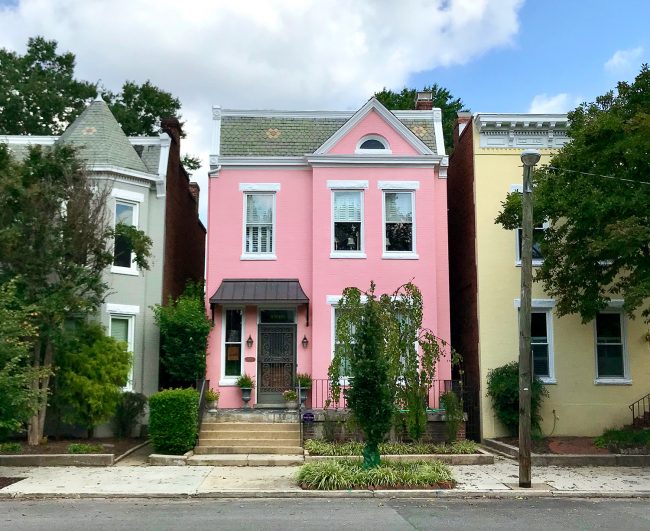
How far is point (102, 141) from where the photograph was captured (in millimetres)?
19938

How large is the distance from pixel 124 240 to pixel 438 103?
22.5 metres

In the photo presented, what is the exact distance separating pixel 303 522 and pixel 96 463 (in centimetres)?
701

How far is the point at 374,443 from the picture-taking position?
13.2 meters

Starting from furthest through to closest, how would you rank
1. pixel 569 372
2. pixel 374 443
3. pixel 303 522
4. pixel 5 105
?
pixel 5 105 < pixel 569 372 < pixel 374 443 < pixel 303 522

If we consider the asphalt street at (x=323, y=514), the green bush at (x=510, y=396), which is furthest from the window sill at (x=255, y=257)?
the asphalt street at (x=323, y=514)

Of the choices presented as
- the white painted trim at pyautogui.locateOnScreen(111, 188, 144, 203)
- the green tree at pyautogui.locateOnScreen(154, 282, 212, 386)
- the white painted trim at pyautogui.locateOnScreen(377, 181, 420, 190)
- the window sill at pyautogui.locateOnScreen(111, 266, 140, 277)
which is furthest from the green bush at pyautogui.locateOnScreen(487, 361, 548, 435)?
the white painted trim at pyautogui.locateOnScreen(111, 188, 144, 203)

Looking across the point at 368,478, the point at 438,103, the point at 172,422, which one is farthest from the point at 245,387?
the point at 438,103

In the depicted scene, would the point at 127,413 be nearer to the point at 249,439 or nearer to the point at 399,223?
the point at 249,439

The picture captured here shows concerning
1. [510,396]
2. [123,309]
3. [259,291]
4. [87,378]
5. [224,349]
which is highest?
[259,291]

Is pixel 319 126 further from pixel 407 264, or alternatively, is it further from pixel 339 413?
pixel 339 413

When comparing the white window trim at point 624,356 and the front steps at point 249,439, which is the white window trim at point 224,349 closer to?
the front steps at point 249,439

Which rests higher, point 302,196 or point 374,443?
point 302,196

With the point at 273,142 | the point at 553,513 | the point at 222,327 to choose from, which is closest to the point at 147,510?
the point at 553,513

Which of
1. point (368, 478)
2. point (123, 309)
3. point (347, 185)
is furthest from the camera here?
point (347, 185)
